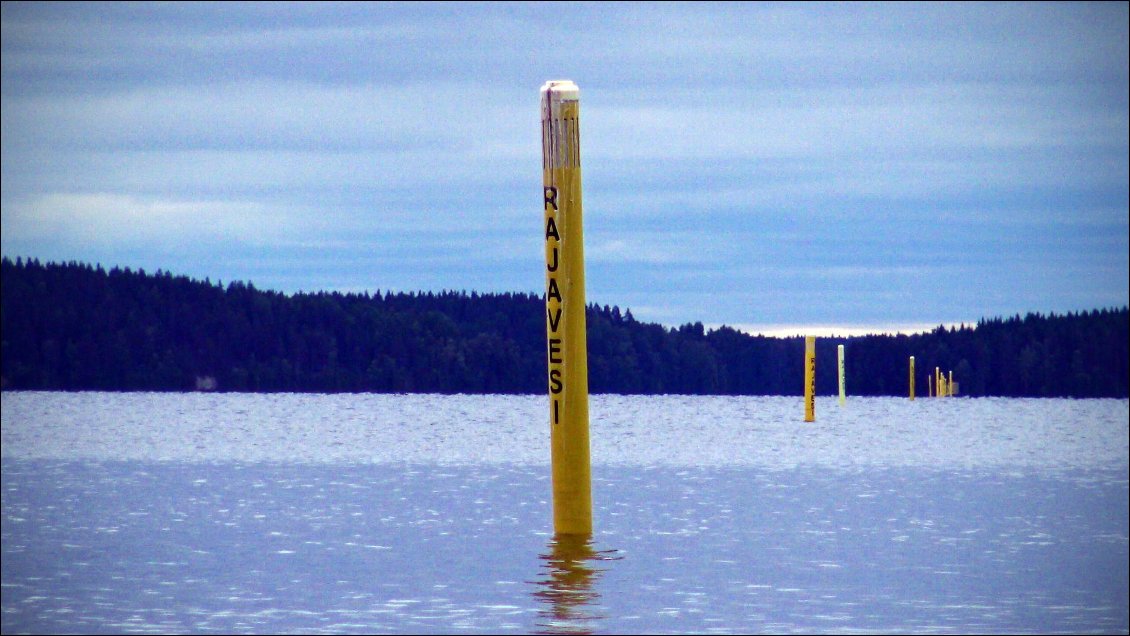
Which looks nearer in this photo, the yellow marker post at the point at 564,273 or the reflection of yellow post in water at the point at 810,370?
the yellow marker post at the point at 564,273

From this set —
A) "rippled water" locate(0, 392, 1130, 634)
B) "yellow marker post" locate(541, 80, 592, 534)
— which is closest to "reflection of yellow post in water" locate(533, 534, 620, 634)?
"rippled water" locate(0, 392, 1130, 634)

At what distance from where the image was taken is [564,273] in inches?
704

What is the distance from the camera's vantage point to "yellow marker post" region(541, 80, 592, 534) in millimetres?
17875

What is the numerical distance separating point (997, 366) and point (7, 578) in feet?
532

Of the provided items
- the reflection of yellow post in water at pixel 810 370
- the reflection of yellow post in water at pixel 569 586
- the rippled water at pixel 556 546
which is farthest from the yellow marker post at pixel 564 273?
the reflection of yellow post in water at pixel 810 370

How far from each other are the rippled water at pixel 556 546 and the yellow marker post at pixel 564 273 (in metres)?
1.29

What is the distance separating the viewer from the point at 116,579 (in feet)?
54.1

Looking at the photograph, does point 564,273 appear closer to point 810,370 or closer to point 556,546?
point 556,546

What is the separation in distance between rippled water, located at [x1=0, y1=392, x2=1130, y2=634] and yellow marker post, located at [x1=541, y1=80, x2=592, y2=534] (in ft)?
4.24

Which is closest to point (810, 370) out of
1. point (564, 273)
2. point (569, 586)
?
point (564, 273)

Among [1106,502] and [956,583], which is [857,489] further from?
[956,583]

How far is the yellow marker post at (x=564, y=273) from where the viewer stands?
17.9 m

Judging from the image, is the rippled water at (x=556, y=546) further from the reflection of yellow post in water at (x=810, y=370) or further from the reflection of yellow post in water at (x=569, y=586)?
the reflection of yellow post in water at (x=810, y=370)

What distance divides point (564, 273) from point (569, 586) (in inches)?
128
